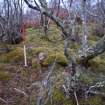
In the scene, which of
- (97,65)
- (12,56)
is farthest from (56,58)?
(12,56)

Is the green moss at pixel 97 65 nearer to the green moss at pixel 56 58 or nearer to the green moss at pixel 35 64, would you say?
the green moss at pixel 56 58

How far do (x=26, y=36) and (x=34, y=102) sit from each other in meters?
3.74

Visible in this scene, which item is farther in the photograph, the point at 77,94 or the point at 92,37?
the point at 92,37

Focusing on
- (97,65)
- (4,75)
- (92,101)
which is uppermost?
(97,65)

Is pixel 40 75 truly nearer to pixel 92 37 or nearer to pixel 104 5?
pixel 92 37

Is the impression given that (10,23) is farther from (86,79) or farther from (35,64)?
(86,79)

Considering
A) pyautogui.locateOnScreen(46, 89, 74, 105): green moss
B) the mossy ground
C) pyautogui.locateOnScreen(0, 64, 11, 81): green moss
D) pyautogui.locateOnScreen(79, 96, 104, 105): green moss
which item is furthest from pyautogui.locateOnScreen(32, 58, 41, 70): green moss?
pyautogui.locateOnScreen(79, 96, 104, 105): green moss

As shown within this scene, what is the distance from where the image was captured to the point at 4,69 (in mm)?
4863

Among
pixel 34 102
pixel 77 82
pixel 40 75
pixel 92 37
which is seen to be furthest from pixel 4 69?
pixel 92 37

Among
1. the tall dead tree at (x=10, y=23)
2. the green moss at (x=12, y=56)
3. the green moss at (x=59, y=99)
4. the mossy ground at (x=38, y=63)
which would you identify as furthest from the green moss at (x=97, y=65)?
the tall dead tree at (x=10, y=23)

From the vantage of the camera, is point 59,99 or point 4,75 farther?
point 4,75

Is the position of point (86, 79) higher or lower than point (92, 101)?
higher

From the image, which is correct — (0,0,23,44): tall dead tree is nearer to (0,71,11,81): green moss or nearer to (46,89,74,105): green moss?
(0,71,11,81): green moss

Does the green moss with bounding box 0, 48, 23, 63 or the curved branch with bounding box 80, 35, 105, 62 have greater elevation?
the curved branch with bounding box 80, 35, 105, 62
